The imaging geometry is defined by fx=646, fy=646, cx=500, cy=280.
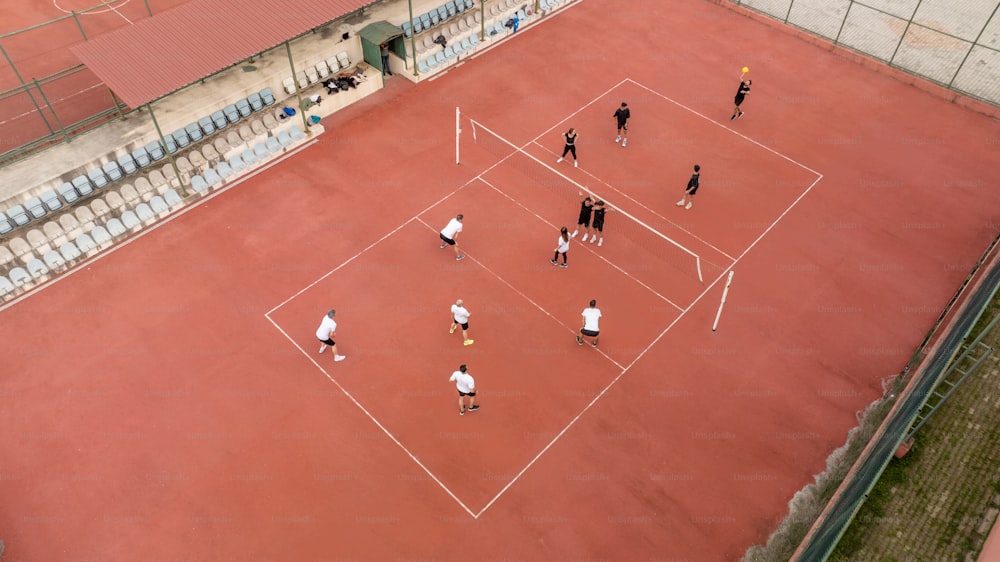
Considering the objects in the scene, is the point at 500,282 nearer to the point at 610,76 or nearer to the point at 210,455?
the point at 210,455

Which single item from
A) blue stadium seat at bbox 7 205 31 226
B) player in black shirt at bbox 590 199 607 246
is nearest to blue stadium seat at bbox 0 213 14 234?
blue stadium seat at bbox 7 205 31 226

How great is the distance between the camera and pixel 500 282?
764 inches

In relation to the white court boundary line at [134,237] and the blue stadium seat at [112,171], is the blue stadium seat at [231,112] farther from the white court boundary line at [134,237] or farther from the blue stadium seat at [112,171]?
the blue stadium seat at [112,171]

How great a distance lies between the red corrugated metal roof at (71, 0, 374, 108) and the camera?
19.8m

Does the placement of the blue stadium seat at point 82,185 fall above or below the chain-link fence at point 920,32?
below

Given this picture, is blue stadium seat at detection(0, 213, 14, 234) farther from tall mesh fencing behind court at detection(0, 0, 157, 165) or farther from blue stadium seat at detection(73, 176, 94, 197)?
tall mesh fencing behind court at detection(0, 0, 157, 165)

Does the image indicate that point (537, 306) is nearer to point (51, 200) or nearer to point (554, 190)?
point (554, 190)

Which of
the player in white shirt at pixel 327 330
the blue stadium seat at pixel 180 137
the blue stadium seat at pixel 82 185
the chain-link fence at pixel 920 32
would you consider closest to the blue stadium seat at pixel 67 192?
the blue stadium seat at pixel 82 185

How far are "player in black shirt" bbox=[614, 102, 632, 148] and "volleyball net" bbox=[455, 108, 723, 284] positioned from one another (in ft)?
7.93

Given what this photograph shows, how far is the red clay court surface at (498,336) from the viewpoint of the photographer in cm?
1469

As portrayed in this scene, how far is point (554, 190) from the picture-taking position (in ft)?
72.9

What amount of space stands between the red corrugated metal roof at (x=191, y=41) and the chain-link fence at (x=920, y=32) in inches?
836

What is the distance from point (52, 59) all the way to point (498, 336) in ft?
76.1

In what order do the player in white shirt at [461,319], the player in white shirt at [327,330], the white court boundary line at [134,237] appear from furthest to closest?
the white court boundary line at [134,237] → the player in white shirt at [461,319] → the player in white shirt at [327,330]
